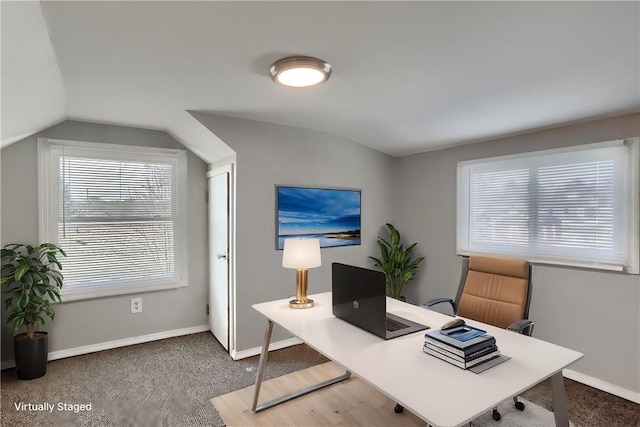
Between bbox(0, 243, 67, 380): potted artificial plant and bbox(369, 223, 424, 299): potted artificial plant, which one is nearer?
bbox(0, 243, 67, 380): potted artificial plant

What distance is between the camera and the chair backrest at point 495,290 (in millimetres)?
2213

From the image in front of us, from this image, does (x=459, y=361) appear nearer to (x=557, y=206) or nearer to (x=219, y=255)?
(x=557, y=206)

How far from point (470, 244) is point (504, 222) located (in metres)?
0.41

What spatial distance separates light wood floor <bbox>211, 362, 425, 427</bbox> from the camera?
7.32 feet

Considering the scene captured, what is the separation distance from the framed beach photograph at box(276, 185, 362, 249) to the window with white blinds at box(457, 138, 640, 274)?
1130 mm

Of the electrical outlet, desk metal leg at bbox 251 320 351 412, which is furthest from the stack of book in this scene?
the electrical outlet

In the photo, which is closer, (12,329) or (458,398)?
(458,398)

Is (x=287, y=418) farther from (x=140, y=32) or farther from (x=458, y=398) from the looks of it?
(x=140, y=32)

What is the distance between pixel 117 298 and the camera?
334 cm

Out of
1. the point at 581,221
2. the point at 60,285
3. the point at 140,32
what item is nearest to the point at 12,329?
the point at 60,285

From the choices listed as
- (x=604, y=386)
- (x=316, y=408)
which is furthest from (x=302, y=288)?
(x=604, y=386)

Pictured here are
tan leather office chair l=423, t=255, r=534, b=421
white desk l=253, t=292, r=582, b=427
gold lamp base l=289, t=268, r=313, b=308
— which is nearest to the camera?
white desk l=253, t=292, r=582, b=427

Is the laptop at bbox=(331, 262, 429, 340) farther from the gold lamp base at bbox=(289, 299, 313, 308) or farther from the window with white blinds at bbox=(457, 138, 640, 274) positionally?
the window with white blinds at bbox=(457, 138, 640, 274)

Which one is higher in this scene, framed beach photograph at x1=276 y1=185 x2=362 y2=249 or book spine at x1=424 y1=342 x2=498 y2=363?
framed beach photograph at x1=276 y1=185 x2=362 y2=249
